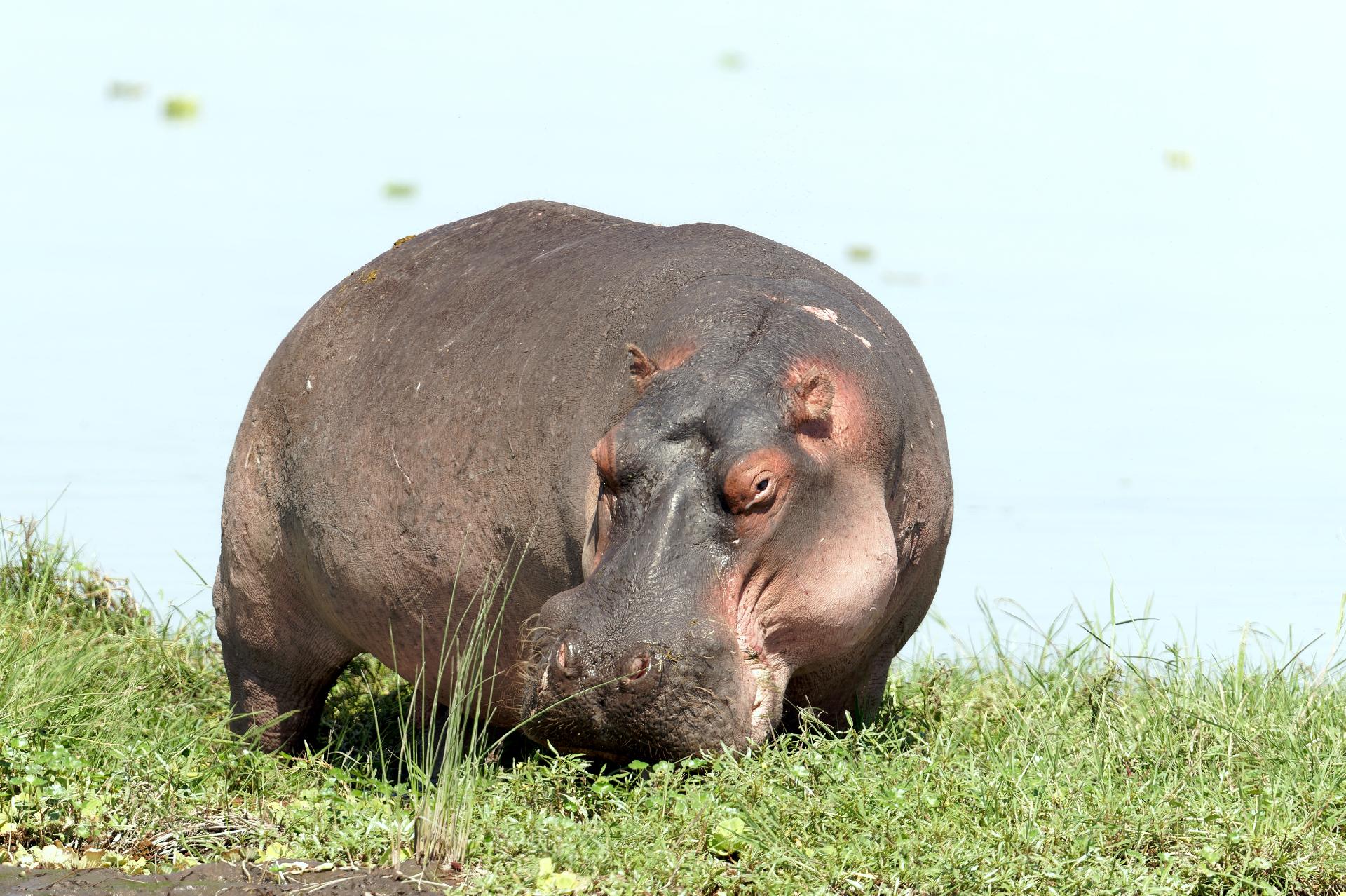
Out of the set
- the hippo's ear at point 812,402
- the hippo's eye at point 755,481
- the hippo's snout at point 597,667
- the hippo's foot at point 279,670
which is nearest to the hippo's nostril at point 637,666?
the hippo's snout at point 597,667

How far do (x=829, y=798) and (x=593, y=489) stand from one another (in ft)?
4.01

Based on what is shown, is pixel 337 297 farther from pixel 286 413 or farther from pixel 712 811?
pixel 712 811

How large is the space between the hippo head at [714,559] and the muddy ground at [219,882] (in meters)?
0.59

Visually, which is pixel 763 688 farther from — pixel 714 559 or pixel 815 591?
pixel 714 559

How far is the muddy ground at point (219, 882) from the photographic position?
4684 mm

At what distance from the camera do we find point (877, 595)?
527 cm

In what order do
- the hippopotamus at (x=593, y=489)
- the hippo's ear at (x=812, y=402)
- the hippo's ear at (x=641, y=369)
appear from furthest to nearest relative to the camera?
the hippo's ear at (x=641, y=369), the hippo's ear at (x=812, y=402), the hippopotamus at (x=593, y=489)

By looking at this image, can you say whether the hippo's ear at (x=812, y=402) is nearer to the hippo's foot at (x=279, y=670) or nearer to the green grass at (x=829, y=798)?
the green grass at (x=829, y=798)

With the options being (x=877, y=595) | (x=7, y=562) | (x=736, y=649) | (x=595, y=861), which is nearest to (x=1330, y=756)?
(x=877, y=595)

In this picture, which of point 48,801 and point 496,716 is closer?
point 48,801

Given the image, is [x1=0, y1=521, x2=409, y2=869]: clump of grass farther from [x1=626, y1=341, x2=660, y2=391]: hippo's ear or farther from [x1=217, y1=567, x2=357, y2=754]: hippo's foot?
[x1=626, y1=341, x2=660, y2=391]: hippo's ear

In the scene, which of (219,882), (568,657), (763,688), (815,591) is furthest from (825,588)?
(219,882)

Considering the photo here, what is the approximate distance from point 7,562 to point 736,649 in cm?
509

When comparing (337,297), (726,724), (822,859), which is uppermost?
(337,297)
